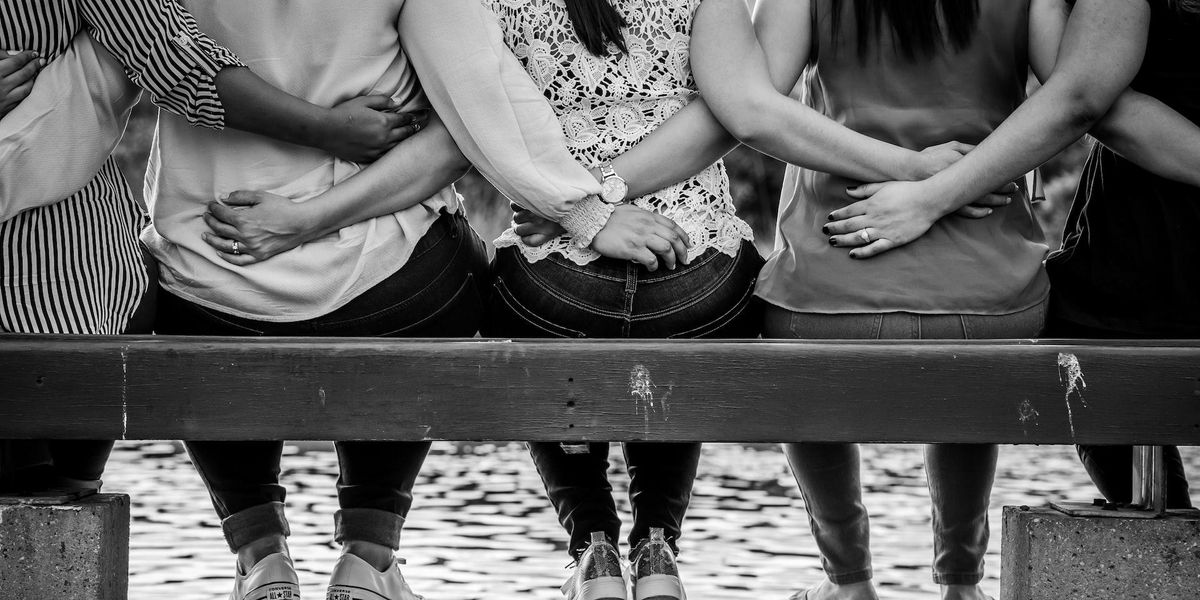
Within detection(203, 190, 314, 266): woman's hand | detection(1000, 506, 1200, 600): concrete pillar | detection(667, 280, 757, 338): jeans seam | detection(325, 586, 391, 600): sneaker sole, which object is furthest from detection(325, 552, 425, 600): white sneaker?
detection(1000, 506, 1200, 600): concrete pillar

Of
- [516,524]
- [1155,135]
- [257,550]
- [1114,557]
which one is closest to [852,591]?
[1114,557]

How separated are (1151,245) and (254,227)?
153 cm

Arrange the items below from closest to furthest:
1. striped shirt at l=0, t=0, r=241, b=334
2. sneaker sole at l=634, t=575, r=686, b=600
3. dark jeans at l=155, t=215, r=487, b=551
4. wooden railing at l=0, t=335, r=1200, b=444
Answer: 1. wooden railing at l=0, t=335, r=1200, b=444
2. striped shirt at l=0, t=0, r=241, b=334
3. dark jeans at l=155, t=215, r=487, b=551
4. sneaker sole at l=634, t=575, r=686, b=600

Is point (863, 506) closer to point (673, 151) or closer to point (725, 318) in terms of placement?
point (725, 318)

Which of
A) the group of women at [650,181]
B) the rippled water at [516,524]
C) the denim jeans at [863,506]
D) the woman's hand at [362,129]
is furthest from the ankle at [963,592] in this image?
the woman's hand at [362,129]

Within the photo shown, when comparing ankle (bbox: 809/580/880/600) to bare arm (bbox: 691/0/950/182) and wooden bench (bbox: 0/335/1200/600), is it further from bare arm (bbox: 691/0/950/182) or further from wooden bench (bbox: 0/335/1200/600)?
bare arm (bbox: 691/0/950/182)

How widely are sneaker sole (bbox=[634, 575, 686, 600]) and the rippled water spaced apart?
92cm

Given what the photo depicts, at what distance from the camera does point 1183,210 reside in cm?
236

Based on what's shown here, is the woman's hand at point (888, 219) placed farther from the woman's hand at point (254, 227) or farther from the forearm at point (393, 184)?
the woman's hand at point (254, 227)

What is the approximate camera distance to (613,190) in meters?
2.36

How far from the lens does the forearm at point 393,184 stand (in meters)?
2.28

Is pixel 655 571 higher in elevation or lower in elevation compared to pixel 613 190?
lower

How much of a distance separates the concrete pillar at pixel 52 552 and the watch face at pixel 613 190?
96cm

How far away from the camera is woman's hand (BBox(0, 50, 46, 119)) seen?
216 centimetres
